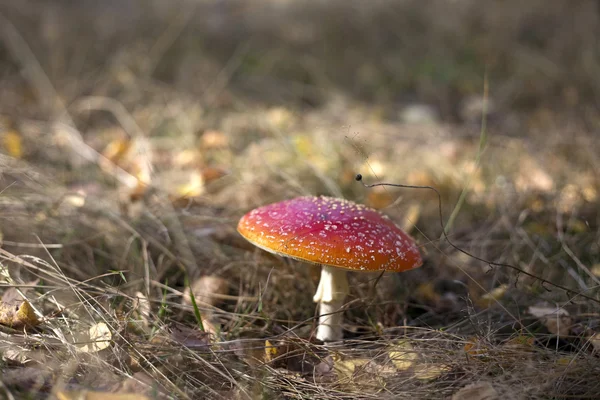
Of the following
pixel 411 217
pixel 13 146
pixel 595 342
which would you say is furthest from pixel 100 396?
pixel 13 146

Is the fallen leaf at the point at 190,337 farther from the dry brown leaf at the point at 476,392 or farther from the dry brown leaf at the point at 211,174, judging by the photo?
the dry brown leaf at the point at 211,174

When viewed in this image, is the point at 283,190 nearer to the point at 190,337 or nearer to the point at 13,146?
the point at 190,337

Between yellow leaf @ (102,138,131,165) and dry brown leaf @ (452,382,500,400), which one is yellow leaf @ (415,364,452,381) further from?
yellow leaf @ (102,138,131,165)

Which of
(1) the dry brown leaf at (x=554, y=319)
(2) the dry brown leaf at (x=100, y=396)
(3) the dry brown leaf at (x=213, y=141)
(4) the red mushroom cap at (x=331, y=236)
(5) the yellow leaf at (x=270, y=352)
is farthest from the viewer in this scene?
(3) the dry brown leaf at (x=213, y=141)

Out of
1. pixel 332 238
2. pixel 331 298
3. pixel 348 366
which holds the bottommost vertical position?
pixel 348 366

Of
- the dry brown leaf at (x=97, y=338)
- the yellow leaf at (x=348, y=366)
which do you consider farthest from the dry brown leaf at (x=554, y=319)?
the dry brown leaf at (x=97, y=338)

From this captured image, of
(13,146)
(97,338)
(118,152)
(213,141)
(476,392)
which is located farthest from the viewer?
(213,141)

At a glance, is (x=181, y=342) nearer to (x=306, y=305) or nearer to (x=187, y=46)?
(x=306, y=305)

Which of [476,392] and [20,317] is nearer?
[476,392]
